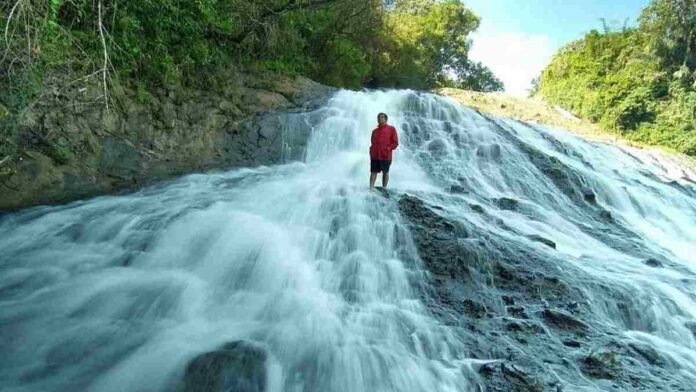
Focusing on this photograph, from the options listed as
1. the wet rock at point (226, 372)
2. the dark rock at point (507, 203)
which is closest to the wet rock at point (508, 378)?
the wet rock at point (226, 372)

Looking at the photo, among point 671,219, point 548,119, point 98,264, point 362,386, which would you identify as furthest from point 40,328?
point 548,119

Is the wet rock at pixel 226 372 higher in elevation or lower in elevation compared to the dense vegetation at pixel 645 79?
lower

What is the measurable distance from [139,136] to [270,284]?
500 centimetres

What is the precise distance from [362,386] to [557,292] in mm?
2940

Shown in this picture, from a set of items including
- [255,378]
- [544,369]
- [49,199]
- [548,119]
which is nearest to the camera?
[255,378]

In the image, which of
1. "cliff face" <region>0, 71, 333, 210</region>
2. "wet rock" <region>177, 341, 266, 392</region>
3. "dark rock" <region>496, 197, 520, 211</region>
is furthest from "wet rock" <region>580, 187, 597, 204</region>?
"wet rock" <region>177, 341, 266, 392</region>

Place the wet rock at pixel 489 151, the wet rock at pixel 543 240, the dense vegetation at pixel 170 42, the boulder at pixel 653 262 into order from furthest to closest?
the wet rock at pixel 489 151 → the boulder at pixel 653 262 → the wet rock at pixel 543 240 → the dense vegetation at pixel 170 42

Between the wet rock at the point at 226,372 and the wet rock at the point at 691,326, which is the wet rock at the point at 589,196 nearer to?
the wet rock at the point at 691,326

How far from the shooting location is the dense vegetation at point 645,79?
23547mm

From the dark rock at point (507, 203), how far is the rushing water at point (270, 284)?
0.19 metres

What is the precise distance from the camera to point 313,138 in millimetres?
10969

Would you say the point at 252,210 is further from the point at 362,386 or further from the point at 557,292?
the point at 557,292

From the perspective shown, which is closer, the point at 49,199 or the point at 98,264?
the point at 98,264

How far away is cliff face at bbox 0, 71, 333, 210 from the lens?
6.98 metres
